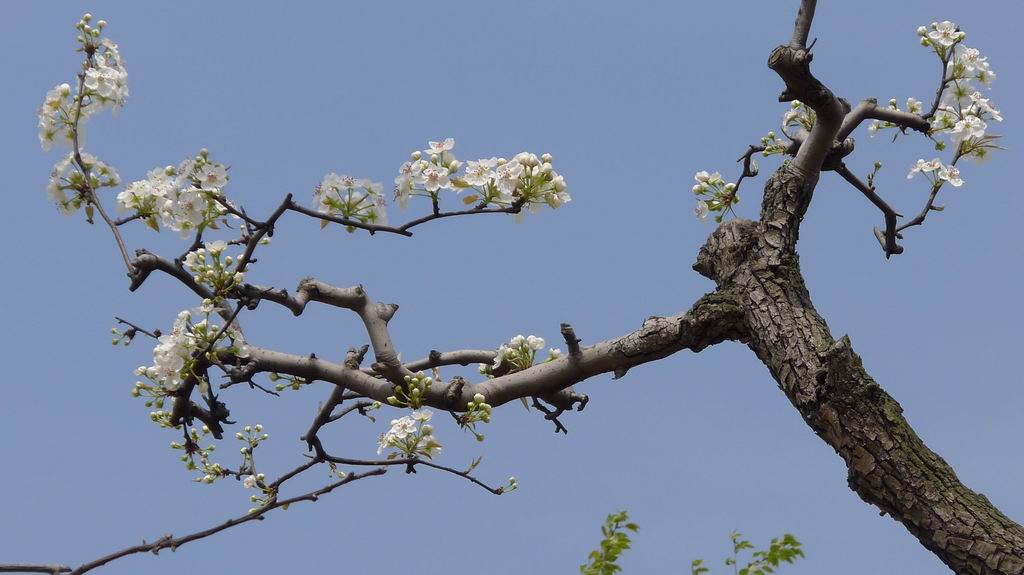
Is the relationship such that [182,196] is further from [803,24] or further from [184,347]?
[803,24]

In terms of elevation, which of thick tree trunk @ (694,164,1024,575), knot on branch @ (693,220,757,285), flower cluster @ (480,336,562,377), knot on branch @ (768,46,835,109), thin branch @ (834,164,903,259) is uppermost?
thin branch @ (834,164,903,259)

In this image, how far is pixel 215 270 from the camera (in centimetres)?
377

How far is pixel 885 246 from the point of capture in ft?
16.4

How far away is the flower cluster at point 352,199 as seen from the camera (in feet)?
12.3

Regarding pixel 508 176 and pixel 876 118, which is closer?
pixel 508 176

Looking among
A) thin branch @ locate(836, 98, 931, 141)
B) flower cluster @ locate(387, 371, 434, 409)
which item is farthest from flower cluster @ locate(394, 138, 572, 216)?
thin branch @ locate(836, 98, 931, 141)

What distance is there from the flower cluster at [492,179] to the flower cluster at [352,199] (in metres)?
0.09

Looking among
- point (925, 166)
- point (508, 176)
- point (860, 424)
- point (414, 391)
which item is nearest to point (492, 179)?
point (508, 176)

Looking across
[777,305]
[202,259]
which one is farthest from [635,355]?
[202,259]

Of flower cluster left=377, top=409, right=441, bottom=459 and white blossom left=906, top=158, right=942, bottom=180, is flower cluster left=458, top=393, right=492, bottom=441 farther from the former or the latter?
white blossom left=906, top=158, right=942, bottom=180

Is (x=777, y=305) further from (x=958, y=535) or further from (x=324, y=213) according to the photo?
(x=324, y=213)

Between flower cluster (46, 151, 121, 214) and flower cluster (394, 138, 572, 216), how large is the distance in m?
1.28

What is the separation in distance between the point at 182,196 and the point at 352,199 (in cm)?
63

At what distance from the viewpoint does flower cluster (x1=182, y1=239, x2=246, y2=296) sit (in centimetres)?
376
